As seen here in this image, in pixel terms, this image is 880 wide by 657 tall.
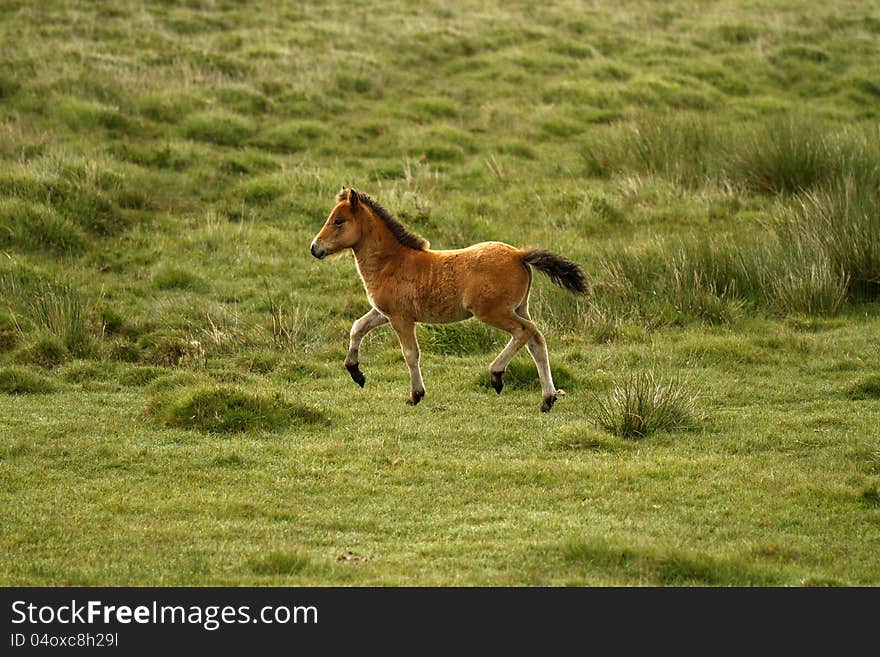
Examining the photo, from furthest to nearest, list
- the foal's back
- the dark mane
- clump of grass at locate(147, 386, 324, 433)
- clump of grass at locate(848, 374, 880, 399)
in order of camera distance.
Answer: clump of grass at locate(848, 374, 880, 399) → clump of grass at locate(147, 386, 324, 433) → the dark mane → the foal's back

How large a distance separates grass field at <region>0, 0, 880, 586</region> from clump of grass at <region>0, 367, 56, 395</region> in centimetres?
5

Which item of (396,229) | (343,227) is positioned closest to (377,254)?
(396,229)

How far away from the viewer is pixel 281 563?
9.50m

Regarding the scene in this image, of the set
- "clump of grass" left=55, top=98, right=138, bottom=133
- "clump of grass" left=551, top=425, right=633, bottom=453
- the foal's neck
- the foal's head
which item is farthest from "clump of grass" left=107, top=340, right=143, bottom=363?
"clump of grass" left=55, top=98, right=138, bottom=133

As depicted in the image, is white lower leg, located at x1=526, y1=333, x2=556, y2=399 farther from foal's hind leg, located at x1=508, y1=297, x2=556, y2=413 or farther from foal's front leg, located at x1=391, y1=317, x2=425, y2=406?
foal's front leg, located at x1=391, y1=317, x2=425, y2=406

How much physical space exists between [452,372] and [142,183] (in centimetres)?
947

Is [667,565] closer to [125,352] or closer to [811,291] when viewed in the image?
[125,352]

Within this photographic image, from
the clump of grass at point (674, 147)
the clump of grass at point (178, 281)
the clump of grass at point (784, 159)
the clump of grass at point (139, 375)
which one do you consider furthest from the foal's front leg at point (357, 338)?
the clump of grass at point (674, 147)

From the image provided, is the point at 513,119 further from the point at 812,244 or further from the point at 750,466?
the point at 750,466

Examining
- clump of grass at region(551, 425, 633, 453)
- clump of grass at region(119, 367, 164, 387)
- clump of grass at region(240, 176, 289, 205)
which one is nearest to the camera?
clump of grass at region(551, 425, 633, 453)

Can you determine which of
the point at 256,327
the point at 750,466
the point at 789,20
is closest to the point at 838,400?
the point at 750,466

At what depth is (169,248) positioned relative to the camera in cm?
2044

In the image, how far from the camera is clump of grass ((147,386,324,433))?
13.6 meters

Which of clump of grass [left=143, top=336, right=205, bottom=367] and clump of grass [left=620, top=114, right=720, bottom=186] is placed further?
clump of grass [left=620, top=114, right=720, bottom=186]
